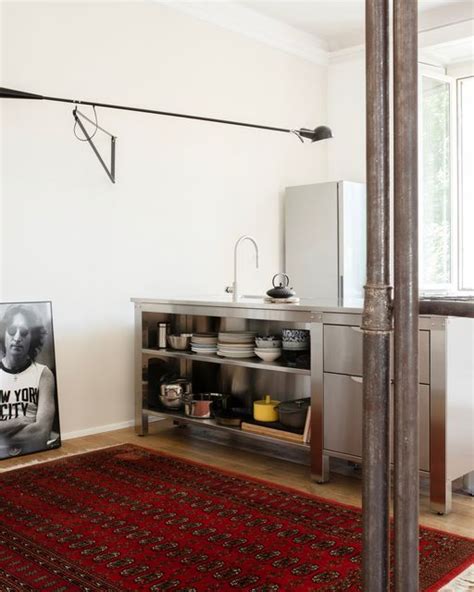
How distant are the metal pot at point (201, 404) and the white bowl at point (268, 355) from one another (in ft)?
1.63

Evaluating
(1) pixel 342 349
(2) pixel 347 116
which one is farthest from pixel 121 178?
(2) pixel 347 116

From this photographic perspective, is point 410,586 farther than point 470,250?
No

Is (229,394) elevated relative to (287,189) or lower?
lower

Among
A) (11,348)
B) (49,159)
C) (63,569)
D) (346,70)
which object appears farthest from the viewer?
(346,70)

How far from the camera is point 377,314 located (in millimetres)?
608

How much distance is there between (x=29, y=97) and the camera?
132 inches

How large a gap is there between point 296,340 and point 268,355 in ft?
0.56

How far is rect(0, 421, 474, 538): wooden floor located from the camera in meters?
2.57

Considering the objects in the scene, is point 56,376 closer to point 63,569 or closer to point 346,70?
point 63,569

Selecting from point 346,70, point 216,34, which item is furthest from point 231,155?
point 346,70

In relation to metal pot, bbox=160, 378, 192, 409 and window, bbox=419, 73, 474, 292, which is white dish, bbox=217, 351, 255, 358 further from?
window, bbox=419, 73, 474, 292

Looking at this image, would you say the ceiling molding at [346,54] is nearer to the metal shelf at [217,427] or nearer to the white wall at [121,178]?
the white wall at [121,178]

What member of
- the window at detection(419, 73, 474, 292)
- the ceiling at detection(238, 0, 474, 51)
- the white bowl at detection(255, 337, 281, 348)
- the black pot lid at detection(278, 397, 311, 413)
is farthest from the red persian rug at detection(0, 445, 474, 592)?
the ceiling at detection(238, 0, 474, 51)

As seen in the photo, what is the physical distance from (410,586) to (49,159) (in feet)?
11.8
